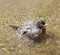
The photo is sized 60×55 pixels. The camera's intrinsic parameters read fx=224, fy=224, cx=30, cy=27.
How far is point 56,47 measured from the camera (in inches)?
113

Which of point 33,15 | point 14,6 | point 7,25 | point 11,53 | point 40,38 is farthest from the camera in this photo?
point 14,6

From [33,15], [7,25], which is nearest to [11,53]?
[7,25]

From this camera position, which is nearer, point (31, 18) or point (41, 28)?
point (41, 28)

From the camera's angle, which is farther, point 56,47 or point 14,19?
point 14,19

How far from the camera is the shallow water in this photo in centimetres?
279

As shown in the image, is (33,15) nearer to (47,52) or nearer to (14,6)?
(14,6)

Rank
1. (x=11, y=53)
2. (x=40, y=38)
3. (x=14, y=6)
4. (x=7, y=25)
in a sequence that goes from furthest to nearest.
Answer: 1. (x=14, y=6)
2. (x=7, y=25)
3. (x=40, y=38)
4. (x=11, y=53)

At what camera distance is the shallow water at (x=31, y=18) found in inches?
110

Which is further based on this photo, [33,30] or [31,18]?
[31,18]

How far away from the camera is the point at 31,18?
10.8ft

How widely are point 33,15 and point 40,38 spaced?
0.57m

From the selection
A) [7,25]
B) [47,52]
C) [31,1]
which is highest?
[31,1]

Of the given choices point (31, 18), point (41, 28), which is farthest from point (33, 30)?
point (31, 18)

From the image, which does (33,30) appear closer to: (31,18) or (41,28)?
(41,28)
